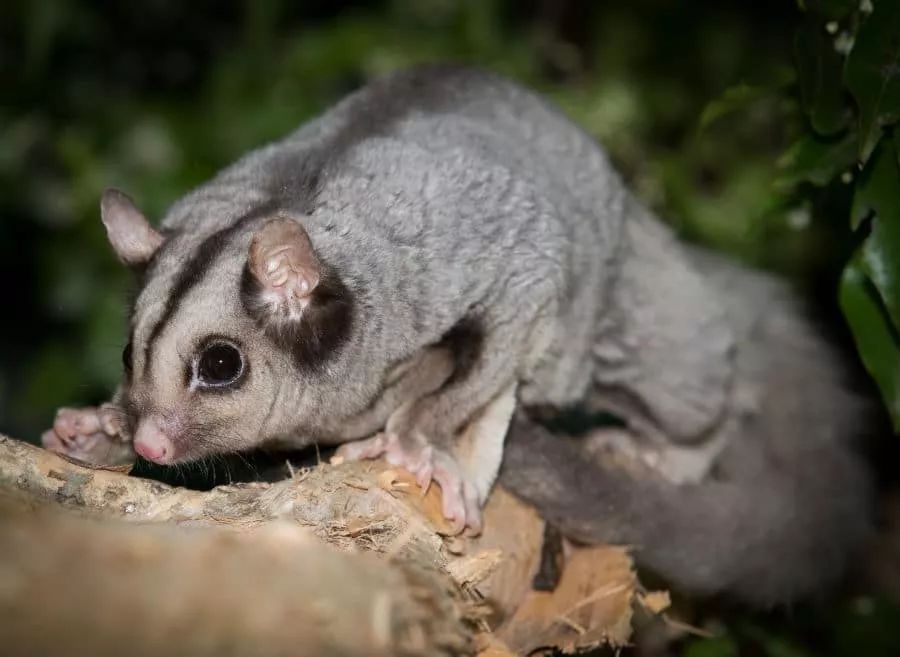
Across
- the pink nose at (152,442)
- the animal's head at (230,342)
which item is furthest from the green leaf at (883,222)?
the pink nose at (152,442)

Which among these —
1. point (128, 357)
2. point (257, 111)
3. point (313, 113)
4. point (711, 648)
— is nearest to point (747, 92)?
point (711, 648)

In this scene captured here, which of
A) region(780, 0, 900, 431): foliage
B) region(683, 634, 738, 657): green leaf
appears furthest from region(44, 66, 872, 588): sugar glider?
region(780, 0, 900, 431): foliage

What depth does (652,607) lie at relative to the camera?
10.6 feet

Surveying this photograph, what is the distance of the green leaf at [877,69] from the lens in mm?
2760

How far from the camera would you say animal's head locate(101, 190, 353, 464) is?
2.73 m

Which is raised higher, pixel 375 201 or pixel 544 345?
pixel 375 201

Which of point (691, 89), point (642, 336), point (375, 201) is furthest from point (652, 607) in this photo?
point (691, 89)

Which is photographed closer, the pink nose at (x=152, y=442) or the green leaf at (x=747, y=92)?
the pink nose at (x=152, y=442)

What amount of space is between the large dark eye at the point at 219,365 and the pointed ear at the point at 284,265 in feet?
0.53

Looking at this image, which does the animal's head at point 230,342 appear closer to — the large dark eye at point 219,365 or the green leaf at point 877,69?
the large dark eye at point 219,365

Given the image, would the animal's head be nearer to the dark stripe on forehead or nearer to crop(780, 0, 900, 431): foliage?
the dark stripe on forehead

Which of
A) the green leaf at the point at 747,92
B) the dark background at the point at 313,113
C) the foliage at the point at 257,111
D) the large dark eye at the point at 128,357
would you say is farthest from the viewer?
the foliage at the point at 257,111

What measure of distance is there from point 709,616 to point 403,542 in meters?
1.95

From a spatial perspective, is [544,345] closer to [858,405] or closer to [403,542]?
[403,542]
